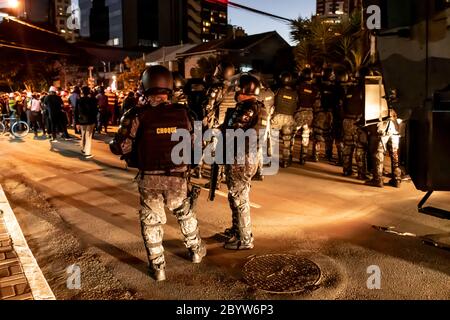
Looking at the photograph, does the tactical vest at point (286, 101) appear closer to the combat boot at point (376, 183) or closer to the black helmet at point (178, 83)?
the black helmet at point (178, 83)

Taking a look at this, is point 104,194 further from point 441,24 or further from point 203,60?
point 203,60

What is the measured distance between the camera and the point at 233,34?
35.9 m

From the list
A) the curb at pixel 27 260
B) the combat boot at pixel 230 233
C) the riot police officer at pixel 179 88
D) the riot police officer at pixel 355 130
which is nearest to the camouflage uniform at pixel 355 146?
the riot police officer at pixel 355 130

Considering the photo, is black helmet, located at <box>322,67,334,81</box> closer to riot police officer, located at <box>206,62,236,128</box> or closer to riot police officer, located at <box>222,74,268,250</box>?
riot police officer, located at <box>206,62,236,128</box>

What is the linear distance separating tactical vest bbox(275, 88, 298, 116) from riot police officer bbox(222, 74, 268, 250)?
14.4ft

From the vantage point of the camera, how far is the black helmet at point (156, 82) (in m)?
3.95

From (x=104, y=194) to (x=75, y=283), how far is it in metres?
3.38

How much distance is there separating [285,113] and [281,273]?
559 centimetres

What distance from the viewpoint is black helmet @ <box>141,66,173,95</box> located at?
3951mm

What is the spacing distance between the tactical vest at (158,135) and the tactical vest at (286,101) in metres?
5.39

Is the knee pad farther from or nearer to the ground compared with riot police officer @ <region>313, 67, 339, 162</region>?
nearer to the ground

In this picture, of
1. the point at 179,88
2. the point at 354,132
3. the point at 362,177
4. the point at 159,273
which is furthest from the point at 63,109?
the point at 159,273

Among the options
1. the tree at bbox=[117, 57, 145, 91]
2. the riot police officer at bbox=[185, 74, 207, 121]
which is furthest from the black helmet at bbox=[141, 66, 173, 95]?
the tree at bbox=[117, 57, 145, 91]

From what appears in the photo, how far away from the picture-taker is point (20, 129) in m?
16.7
